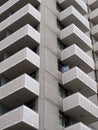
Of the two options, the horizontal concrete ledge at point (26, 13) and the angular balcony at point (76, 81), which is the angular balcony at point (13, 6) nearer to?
the horizontal concrete ledge at point (26, 13)

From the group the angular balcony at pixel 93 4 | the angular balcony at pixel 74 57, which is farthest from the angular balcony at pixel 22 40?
the angular balcony at pixel 93 4

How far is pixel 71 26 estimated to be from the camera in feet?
109

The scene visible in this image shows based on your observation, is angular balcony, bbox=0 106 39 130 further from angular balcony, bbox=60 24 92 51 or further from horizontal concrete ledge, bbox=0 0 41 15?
→ horizontal concrete ledge, bbox=0 0 41 15

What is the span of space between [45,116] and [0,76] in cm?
638

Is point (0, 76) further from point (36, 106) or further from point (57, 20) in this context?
point (57, 20)

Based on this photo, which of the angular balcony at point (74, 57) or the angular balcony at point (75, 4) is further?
the angular balcony at point (75, 4)

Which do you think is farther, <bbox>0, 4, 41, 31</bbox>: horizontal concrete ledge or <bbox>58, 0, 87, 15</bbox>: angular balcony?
<bbox>58, 0, 87, 15</bbox>: angular balcony

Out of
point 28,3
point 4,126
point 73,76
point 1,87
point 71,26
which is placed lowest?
point 4,126

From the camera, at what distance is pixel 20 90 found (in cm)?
2561

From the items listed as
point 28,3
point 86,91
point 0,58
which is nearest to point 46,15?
point 28,3

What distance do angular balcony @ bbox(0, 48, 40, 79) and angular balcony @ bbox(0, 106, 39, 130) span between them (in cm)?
482

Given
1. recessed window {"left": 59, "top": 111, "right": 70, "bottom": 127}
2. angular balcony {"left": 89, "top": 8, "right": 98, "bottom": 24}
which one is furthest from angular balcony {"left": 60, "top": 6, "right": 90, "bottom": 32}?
recessed window {"left": 59, "top": 111, "right": 70, "bottom": 127}

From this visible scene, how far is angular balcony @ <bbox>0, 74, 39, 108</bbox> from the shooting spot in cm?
2559

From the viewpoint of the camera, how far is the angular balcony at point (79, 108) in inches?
1077
